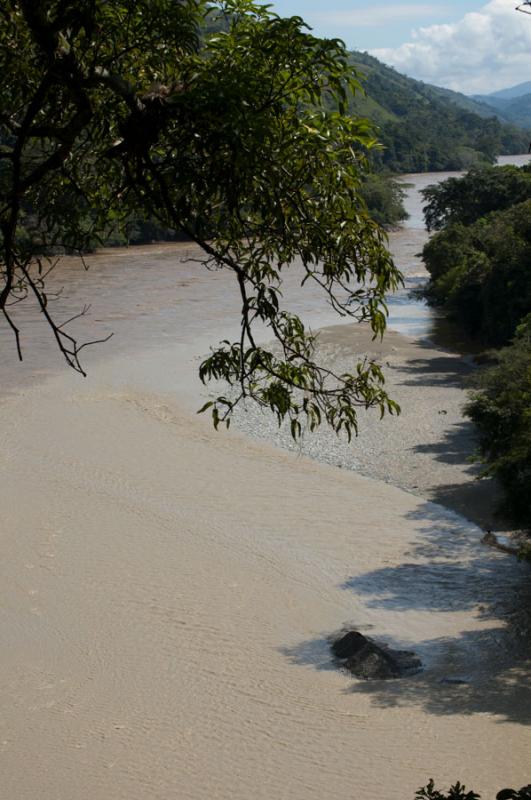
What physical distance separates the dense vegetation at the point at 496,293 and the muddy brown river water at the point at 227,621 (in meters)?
2.05

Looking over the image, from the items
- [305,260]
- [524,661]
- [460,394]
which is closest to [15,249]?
[305,260]

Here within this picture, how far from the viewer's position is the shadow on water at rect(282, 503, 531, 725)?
45.9 feet

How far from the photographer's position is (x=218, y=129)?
5113 mm

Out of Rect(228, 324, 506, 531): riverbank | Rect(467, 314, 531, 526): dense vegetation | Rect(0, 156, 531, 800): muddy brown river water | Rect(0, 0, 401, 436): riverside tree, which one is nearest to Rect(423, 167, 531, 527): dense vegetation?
Rect(467, 314, 531, 526): dense vegetation

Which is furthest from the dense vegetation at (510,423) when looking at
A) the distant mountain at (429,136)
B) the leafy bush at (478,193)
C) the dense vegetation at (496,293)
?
the distant mountain at (429,136)

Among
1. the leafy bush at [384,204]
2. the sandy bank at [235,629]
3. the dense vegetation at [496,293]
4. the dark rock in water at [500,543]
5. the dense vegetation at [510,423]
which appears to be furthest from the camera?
the leafy bush at [384,204]

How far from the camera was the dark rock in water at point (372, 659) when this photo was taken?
14.5 metres

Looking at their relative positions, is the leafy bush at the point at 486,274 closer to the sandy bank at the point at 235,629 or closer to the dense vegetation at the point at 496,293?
the dense vegetation at the point at 496,293

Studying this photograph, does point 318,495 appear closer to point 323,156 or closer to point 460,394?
point 460,394

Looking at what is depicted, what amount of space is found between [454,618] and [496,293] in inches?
815

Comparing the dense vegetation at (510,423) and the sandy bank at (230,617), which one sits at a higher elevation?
the dense vegetation at (510,423)

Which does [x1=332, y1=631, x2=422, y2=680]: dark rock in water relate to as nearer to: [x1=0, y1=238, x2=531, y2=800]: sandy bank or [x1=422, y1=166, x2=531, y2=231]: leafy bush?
[x1=0, y1=238, x2=531, y2=800]: sandy bank

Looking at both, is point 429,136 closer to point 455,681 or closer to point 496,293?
point 496,293

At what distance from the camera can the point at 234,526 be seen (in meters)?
20.2
